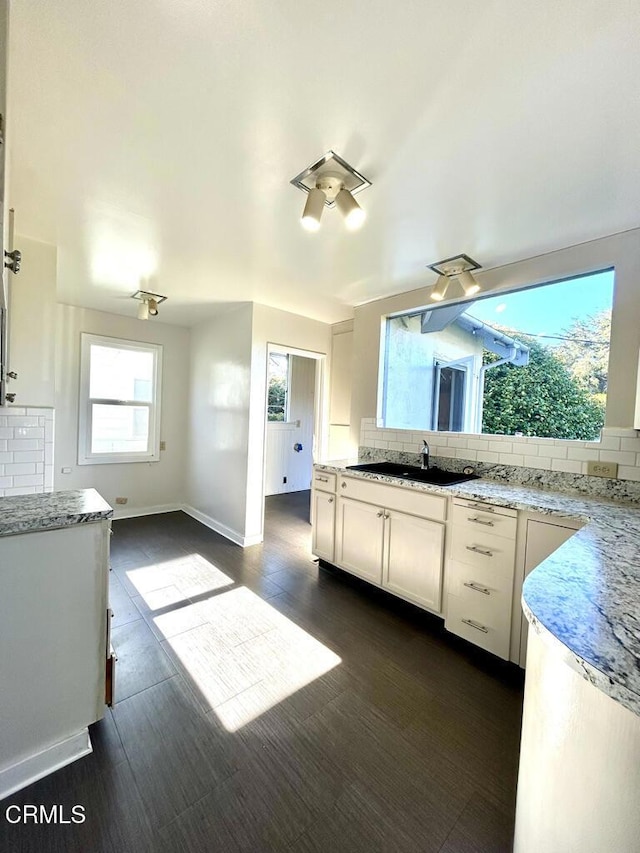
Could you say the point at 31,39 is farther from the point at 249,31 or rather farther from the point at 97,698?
the point at 97,698

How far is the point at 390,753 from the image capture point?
55.7 inches

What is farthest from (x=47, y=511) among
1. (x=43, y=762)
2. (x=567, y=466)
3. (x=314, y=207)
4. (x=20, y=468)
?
(x=567, y=466)

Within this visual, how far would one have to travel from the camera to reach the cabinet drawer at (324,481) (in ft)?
9.54

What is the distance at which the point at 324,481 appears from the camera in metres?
2.97

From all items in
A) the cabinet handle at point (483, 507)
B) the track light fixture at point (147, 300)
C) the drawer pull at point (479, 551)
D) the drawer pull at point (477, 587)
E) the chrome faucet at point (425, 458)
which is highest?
the track light fixture at point (147, 300)

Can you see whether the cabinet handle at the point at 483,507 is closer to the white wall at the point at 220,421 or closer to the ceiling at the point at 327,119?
the ceiling at the point at 327,119

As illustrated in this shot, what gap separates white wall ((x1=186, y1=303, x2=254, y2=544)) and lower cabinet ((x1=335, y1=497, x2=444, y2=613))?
1.24 meters

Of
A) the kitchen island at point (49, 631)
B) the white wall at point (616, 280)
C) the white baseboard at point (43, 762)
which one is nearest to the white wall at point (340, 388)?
the white wall at point (616, 280)

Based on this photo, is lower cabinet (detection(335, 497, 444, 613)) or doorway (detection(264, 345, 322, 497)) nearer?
lower cabinet (detection(335, 497, 444, 613))

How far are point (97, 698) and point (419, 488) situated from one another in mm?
1888

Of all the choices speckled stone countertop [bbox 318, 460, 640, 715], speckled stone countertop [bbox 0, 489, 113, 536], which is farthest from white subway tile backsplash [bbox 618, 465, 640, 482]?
speckled stone countertop [bbox 0, 489, 113, 536]

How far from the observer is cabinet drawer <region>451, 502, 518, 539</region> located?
1.88 metres

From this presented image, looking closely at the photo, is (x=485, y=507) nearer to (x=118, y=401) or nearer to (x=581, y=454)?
(x=581, y=454)

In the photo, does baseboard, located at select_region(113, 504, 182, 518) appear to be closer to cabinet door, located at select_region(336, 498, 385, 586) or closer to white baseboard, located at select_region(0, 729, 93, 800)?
cabinet door, located at select_region(336, 498, 385, 586)
